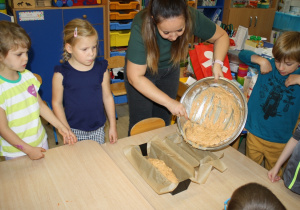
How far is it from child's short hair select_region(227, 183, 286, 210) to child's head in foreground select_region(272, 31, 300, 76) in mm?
988

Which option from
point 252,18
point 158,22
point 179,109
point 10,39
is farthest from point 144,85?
point 252,18

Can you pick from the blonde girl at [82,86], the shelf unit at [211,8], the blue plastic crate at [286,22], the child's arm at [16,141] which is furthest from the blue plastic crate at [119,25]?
the blue plastic crate at [286,22]

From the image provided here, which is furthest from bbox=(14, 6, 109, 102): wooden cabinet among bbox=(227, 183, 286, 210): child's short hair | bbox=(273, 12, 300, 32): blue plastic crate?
bbox=(273, 12, 300, 32): blue plastic crate

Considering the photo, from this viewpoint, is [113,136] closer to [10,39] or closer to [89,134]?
[89,134]

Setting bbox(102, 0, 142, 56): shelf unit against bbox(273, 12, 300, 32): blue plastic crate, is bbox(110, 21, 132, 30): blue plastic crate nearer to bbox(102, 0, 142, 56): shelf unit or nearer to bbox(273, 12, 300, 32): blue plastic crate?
bbox(102, 0, 142, 56): shelf unit

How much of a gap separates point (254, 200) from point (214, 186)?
1.67 feet

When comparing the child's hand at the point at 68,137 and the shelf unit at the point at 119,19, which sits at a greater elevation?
the shelf unit at the point at 119,19

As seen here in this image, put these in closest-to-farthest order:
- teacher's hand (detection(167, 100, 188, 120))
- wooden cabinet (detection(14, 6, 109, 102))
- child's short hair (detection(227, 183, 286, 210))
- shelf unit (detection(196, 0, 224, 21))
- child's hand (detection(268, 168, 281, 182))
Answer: child's short hair (detection(227, 183, 286, 210)) < child's hand (detection(268, 168, 281, 182)) < teacher's hand (detection(167, 100, 188, 120)) < wooden cabinet (detection(14, 6, 109, 102)) < shelf unit (detection(196, 0, 224, 21))

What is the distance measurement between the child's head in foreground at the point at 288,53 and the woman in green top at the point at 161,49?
330 millimetres

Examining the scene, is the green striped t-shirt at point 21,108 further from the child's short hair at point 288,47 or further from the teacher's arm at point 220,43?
the child's short hair at point 288,47

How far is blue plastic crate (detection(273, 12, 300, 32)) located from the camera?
438 cm

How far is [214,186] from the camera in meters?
1.24

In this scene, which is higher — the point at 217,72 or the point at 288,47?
the point at 288,47

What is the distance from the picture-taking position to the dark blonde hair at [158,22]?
1288mm
